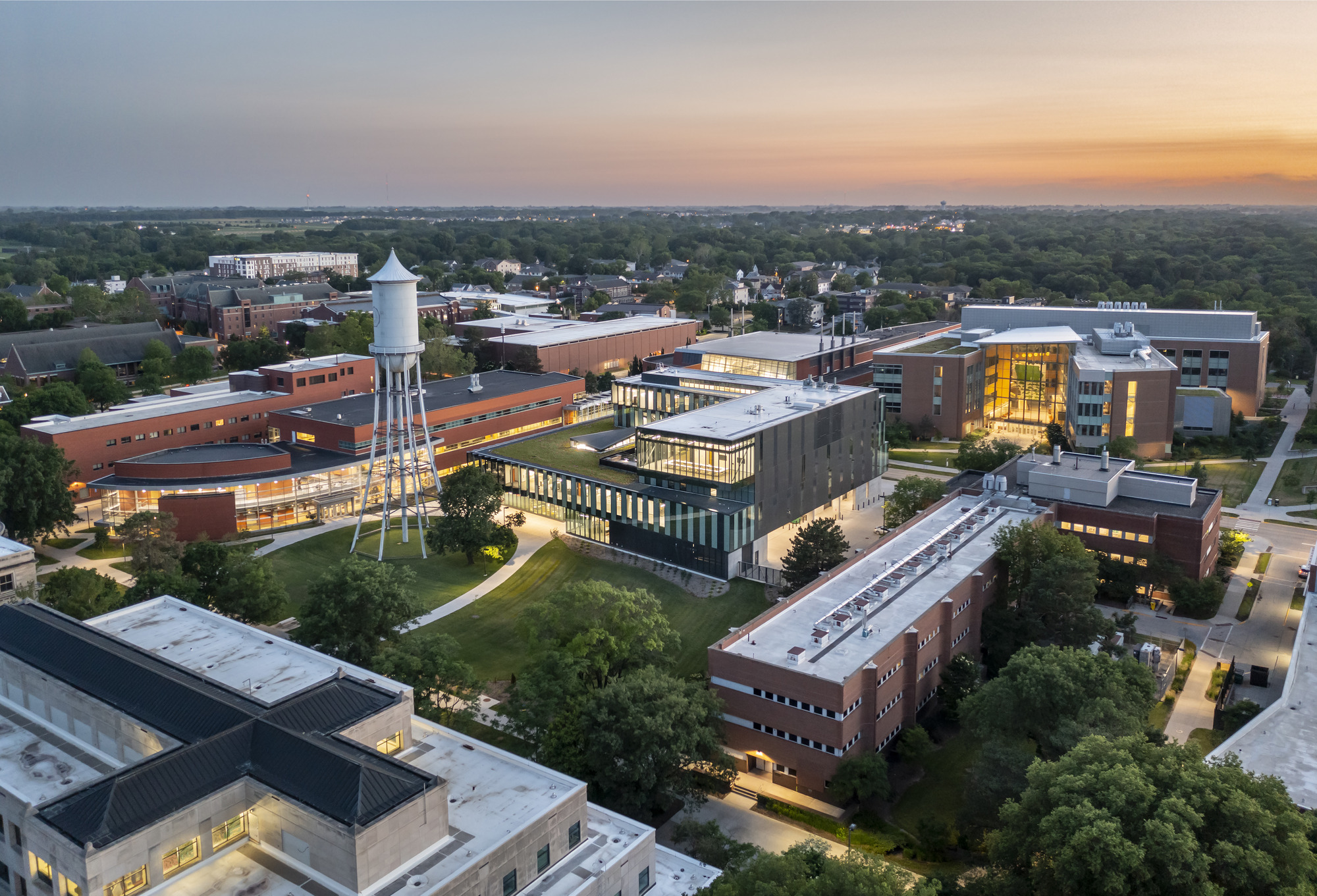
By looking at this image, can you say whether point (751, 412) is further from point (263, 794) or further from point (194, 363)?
point (194, 363)

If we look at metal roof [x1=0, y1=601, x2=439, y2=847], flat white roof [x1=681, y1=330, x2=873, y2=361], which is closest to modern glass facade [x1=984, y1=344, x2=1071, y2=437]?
flat white roof [x1=681, y1=330, x2=873, y2=361]

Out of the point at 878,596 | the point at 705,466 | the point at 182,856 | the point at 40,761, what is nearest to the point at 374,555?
the point at 705,466

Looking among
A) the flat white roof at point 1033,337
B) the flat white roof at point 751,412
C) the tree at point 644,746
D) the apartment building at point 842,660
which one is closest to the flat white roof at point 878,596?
the apartment building at point 842,660

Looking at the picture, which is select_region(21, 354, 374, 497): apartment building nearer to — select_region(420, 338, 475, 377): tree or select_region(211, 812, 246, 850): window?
select_region(420, 338, 475, 377): tree

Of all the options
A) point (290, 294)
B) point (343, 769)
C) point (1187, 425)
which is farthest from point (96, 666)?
point (290, 294)

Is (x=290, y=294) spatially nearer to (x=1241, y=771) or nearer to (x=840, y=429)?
(x=840, y=429)

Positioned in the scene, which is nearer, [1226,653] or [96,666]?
[96,666]
